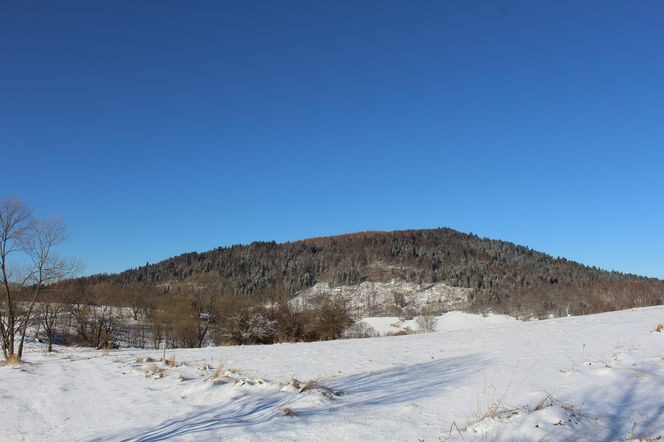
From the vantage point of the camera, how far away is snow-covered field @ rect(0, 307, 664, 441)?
195 inches

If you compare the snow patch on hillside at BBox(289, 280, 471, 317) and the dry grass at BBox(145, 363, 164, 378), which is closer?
the dry grass at BBox(145, 363, 164, 378)

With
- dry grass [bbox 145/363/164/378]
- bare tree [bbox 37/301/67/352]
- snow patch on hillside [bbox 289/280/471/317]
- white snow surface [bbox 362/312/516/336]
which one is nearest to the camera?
dry grass [bbox 145/363/164/378]

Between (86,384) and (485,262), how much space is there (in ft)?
660

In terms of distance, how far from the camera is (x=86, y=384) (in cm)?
972

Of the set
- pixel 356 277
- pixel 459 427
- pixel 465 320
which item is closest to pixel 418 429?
pixel 459 427

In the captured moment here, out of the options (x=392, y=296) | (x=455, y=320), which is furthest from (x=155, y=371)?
(x=392, y=296)

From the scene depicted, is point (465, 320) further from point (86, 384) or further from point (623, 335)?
point (86, 384)

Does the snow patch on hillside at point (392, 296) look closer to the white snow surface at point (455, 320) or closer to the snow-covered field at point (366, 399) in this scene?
the white snow surface at point (455, 320)

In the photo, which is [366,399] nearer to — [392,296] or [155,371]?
[155,371]

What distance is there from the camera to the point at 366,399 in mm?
6859

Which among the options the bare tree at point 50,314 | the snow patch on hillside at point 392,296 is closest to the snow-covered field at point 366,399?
the bare tree at point 50,314

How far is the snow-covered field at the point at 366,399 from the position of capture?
195 inches

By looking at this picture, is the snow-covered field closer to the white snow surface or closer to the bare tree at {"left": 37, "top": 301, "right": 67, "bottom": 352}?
the bare tree at {"left": 37, "top": 301, "right": 67, "bottom": 352}

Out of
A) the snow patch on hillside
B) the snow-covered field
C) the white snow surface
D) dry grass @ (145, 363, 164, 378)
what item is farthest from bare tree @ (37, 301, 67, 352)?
the snow patch on hillside
